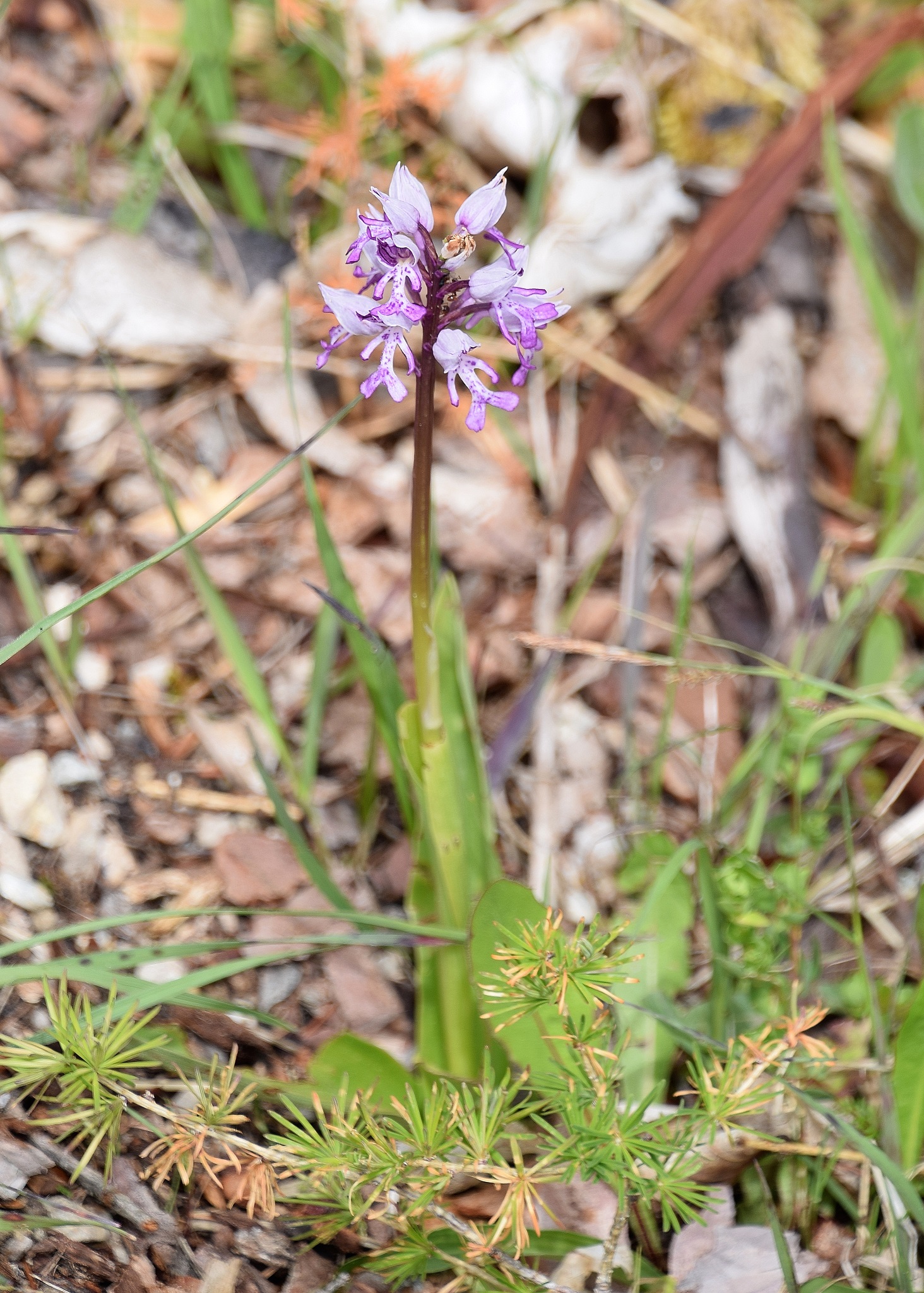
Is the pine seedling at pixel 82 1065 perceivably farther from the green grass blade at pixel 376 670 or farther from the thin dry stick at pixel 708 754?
the thin dry stick at pixel 708 754

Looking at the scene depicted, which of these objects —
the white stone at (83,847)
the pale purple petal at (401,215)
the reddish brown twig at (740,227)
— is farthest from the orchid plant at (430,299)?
the reddish brown twig at (740,227)

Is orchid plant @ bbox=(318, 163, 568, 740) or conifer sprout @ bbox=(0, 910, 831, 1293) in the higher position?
orchid plant @ bbox=(318, 163, 568, 740)

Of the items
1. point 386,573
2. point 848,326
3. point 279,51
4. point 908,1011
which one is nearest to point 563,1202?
point 908,1011

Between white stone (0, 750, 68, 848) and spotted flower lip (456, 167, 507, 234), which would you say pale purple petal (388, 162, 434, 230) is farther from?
white stone (0, 750, 68, 848)

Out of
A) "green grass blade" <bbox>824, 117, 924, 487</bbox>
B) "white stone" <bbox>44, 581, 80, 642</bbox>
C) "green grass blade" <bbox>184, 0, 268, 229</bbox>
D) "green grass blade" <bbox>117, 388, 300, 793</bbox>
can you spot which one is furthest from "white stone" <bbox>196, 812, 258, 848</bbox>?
"green grass blade" <bbox>824, 117, 924, 487</bbox>

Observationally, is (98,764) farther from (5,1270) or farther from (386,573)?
(5,1270)

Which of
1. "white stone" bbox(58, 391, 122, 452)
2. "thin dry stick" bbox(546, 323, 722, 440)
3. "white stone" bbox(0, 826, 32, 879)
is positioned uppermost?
"thin dry stick" bbox(546, 323, 722, 440)
